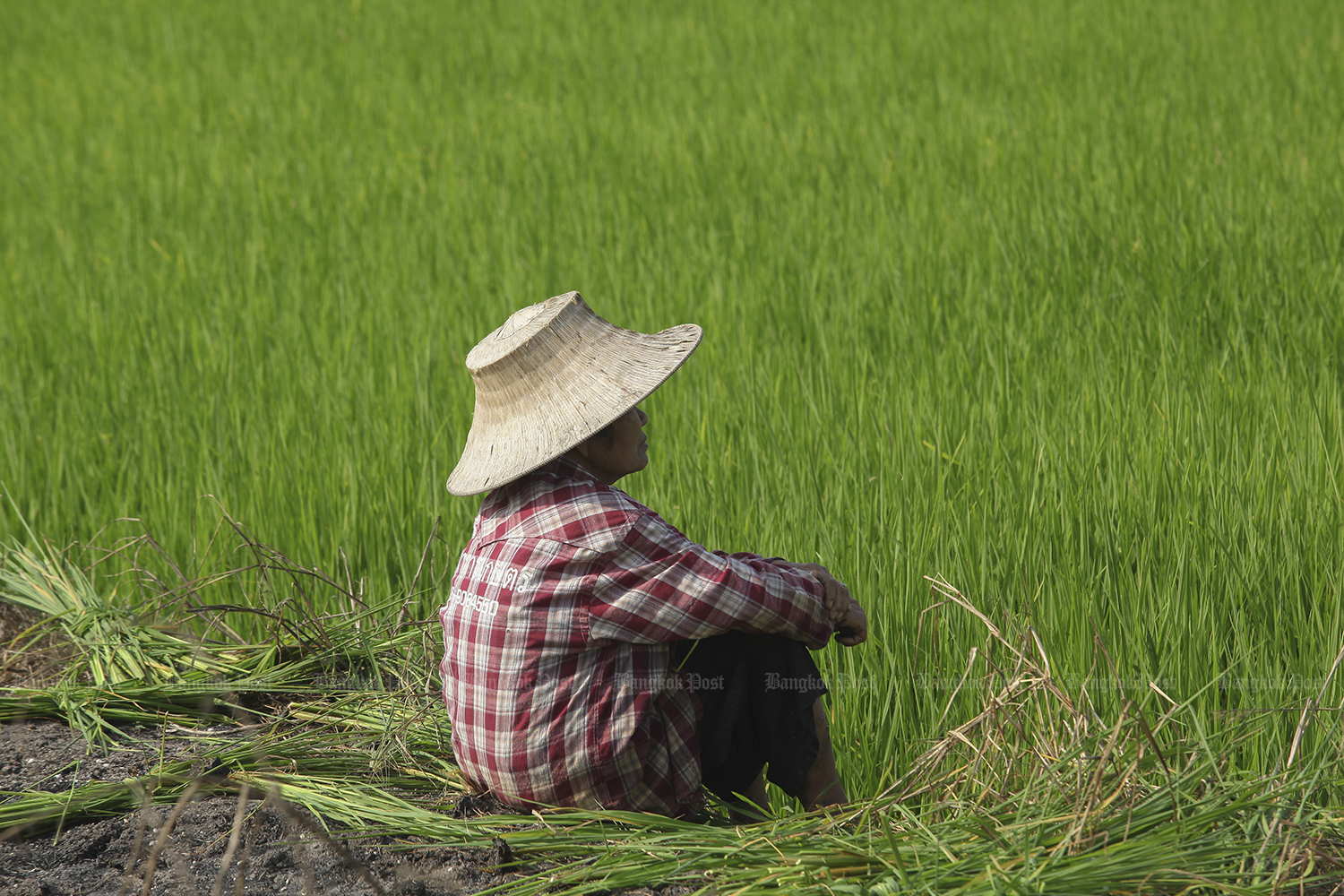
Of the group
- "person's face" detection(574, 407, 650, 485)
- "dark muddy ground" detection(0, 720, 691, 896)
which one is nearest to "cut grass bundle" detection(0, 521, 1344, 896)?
"dark muddy ground" detection(0, 720, 691, 896)

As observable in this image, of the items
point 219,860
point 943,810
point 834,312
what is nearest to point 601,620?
point 943,810

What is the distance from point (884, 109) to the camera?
6.05 m

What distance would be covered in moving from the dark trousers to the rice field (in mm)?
324

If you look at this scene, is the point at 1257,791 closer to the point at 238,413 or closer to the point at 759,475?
the point at 759,475

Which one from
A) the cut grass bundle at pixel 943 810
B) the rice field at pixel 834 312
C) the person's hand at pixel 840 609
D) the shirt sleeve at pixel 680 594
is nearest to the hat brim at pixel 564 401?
the shirt sleeve at pixel 680 594

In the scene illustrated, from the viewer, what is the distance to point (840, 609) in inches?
64.1

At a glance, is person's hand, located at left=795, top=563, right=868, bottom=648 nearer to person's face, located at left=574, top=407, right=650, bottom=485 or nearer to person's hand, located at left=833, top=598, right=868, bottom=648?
person's hand, located at left=833, top=598, right=868, bottom=648

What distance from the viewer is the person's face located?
5.49 ft

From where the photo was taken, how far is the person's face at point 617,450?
5.49ft

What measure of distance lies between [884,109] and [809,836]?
17.2ft

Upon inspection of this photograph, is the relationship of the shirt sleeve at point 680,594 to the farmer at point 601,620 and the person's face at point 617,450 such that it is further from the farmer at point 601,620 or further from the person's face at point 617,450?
the person's face at point 617,450

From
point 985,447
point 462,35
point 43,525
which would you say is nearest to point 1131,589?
point 985,447

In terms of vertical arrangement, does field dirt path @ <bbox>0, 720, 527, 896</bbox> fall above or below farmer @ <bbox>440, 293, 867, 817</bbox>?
below

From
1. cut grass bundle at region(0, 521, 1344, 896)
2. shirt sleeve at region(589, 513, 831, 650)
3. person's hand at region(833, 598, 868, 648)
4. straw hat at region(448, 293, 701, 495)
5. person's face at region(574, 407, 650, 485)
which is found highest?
straw hat at region(448, 293, 701, 495)
